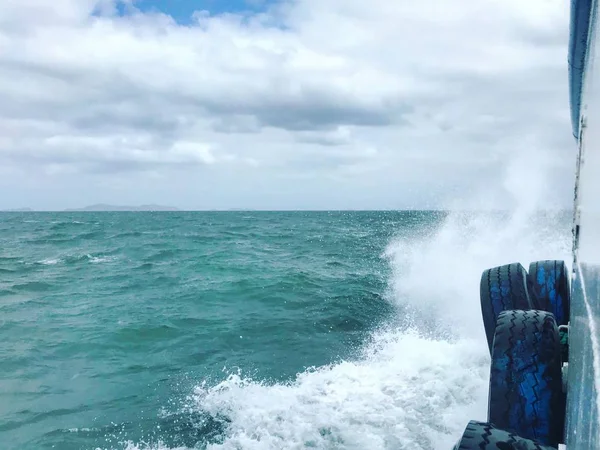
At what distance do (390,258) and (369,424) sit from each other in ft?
56.2

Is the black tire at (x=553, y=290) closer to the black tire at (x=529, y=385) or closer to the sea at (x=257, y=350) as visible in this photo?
the sea at (x=257, y=350)

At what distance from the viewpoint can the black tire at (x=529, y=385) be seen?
3.04 m

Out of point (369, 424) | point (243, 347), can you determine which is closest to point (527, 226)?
point (243, 347)

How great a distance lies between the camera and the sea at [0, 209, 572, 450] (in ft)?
19.9

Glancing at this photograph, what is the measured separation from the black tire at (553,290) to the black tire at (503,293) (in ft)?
0.51

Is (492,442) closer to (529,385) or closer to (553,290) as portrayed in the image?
(529,385)

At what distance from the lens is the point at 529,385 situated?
3068mm

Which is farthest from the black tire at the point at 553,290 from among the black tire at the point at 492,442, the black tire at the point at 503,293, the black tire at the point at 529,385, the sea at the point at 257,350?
the black tire at the point at 492,442

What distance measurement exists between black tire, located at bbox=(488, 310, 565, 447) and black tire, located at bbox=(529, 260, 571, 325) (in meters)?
1.82

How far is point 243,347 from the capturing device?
385 inches

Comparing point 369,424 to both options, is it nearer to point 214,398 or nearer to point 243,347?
point 214,398

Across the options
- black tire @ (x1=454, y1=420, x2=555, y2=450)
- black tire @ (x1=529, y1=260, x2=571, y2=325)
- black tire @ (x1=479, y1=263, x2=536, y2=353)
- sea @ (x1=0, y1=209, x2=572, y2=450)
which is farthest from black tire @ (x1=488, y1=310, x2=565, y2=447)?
sea @ (x1=0, y1=209, x2=572, y2=450)

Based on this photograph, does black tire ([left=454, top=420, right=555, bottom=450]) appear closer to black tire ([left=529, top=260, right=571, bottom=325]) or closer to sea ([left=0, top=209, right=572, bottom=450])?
black tire ([left=529, top=260, right=571, bottom=325])

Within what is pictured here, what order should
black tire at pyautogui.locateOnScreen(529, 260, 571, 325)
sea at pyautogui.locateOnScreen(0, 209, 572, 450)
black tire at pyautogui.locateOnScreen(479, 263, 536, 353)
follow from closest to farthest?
1. black tire at pyautogui.locateOnScreen(479, 263, 536, 353)
2. black tire at pyautogui.locateOnScreen(529, 260, 571, 325)
3. sea at pyautogui.locateOnScreen(0, 209, 572, 450)
